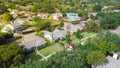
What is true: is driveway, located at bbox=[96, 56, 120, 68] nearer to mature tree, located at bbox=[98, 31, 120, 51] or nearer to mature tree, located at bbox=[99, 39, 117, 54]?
mature tree, located at bbox=[99, 39, 117, 54]

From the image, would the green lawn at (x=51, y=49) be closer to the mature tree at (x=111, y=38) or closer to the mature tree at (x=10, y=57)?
the mature tree at (x=10, y=57)

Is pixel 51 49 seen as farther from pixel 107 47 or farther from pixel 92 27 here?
pixel 92 27

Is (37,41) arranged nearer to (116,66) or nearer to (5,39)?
(5,39)

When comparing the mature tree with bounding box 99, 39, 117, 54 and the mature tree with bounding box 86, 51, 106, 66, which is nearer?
the mature tree with bounding box 86, 51, 106, 66

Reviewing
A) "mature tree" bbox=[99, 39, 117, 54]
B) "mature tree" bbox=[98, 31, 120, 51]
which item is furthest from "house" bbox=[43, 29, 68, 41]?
"mature tree" bbox=[99, 39, 117, 54]

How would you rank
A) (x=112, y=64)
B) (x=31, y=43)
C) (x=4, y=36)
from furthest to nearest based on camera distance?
(x=4, y=36) < (x=31, y=43) < (x=112, y=64)

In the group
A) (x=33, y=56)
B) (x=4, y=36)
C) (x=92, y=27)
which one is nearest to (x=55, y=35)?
(x=33, y=56)

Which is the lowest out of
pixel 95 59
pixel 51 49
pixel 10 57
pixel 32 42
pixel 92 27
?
pixel 92 27

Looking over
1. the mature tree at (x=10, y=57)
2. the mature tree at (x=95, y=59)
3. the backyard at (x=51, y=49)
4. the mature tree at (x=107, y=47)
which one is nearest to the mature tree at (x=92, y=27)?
the backyard at (x=51, y=49)
